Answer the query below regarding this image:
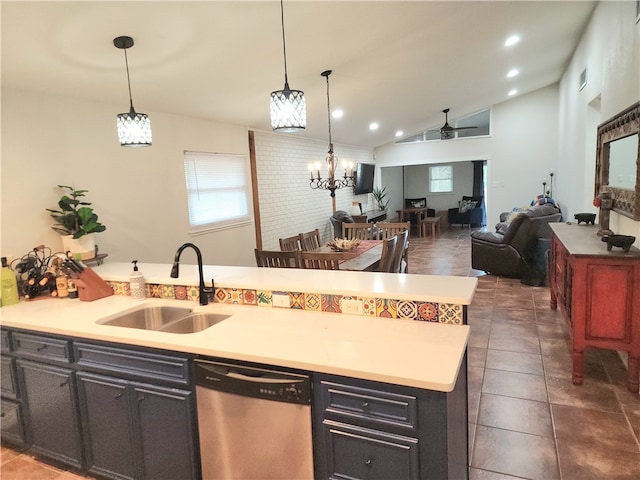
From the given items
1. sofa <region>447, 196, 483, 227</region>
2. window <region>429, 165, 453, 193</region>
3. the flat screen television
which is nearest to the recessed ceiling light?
the flat screen television

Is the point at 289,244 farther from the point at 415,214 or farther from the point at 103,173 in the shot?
the point at 415,214

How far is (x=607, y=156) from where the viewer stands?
3.73 meters

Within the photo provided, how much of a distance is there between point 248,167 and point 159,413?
4.29m

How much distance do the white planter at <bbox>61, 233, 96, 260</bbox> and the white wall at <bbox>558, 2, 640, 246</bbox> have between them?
410 centimetres

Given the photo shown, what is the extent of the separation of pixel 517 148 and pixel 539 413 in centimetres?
791

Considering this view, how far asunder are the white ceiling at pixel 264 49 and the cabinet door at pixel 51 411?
1950mm

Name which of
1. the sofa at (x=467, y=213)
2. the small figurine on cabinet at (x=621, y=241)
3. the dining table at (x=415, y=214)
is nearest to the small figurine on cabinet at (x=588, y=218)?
the small figurine on cabinet at (x=621, y=241)

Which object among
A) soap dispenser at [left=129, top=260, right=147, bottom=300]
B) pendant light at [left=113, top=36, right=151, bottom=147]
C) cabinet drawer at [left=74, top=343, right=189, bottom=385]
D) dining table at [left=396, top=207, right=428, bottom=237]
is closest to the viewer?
cabinet drawer at [left=74, top=343, right=189, bottom=385]

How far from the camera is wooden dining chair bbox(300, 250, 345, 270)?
303 cm

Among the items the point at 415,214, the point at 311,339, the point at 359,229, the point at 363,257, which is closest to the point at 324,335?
the point at 311,339

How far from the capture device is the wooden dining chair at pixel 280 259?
3153mm

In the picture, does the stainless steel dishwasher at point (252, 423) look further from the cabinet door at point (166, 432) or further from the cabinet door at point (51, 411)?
the cabinet door at point (51, 411)

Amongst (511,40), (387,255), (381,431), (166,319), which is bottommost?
(381,431)

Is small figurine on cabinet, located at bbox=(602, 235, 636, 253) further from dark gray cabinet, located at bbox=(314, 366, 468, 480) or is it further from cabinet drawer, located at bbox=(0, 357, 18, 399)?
cabinet drawer, located at bbox=(0, 357, 18, 399)
